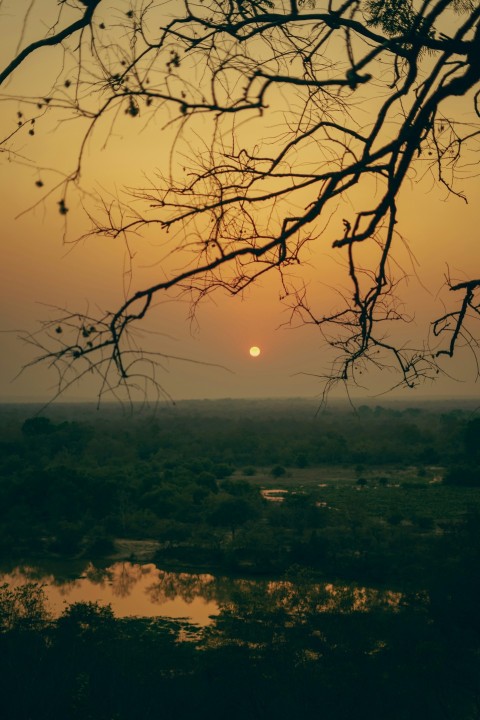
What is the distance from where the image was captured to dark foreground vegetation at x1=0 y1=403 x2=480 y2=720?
457 inches

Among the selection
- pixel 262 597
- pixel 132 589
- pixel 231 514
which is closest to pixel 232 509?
pixel 231 514

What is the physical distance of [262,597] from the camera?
16.9 meters

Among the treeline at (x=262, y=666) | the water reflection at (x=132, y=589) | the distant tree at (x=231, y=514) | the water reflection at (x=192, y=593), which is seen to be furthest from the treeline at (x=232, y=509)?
the treeline at (x=262, y=666)

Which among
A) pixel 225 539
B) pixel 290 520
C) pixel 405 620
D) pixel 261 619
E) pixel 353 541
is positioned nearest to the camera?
pixel 405 620

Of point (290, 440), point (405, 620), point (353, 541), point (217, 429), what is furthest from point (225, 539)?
point (217, 429)

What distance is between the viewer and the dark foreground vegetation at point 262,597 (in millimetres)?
11617

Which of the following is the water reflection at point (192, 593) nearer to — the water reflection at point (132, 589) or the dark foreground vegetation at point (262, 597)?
the water reflection at point (132, 589)

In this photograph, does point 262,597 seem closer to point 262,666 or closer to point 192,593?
point 192,593

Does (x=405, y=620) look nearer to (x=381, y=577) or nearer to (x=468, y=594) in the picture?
(x=468, y=594)

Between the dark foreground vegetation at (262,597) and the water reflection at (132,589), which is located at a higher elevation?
the dark foreground vegetation at (262,597)

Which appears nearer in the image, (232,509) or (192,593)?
(192,593)

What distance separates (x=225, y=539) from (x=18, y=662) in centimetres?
1320

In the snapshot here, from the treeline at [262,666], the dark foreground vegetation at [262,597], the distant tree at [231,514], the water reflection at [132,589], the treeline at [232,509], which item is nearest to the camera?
the treeline at [262,666]

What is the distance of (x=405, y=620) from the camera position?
532 inches
